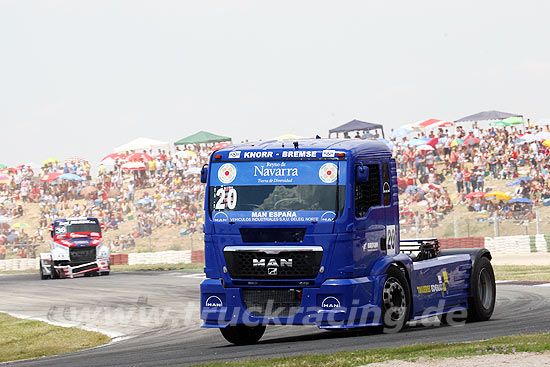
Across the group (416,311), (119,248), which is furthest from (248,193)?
(119,248)

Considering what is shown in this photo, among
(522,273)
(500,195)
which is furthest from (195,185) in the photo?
(522,273)

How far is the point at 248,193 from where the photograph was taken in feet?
38.8

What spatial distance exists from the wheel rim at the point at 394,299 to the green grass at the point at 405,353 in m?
1.84

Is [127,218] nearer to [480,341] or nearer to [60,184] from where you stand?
[60,184]

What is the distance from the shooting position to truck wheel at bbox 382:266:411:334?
39.5ft

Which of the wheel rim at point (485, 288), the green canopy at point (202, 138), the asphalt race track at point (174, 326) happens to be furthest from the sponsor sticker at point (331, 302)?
the green canopy at point (202, 138)

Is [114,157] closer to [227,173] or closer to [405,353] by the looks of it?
[227,173]

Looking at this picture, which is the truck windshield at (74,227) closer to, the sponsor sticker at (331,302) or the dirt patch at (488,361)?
the sponsor sticker at (331,302)

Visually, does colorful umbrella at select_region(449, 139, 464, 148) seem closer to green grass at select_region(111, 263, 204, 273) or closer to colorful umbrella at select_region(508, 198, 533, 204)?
colorful umbrella at select_region(508, 198, 533, 204)

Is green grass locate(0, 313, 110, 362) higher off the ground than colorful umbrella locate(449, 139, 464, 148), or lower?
lower

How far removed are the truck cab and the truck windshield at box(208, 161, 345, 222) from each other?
22079 mm

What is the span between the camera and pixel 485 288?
47.5ft

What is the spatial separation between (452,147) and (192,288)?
2027 cm

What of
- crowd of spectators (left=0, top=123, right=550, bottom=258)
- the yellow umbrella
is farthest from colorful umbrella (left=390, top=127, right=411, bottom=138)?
the yellow umbrella
